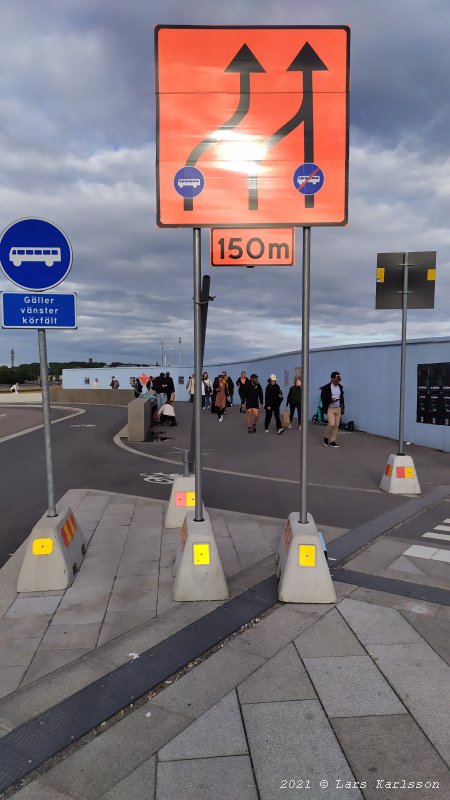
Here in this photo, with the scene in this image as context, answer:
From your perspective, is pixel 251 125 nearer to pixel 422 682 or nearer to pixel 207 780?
pixel 422 682

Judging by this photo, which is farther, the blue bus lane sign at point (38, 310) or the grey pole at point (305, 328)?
the blue bus lane sign at point (38, 310)

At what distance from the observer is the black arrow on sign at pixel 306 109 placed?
3.96m

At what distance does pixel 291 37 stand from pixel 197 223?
1548 mm

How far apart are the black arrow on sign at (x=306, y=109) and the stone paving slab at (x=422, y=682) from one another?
129 inches

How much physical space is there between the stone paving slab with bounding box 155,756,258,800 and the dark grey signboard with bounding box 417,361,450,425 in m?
10.8

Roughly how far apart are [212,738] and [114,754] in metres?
0.48

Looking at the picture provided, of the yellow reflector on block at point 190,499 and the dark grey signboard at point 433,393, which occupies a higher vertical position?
the dark grey signboard at point 433,393

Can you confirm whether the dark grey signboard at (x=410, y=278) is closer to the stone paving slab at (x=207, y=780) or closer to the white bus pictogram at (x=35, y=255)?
the white bus pictogram at (x=35, y=255)

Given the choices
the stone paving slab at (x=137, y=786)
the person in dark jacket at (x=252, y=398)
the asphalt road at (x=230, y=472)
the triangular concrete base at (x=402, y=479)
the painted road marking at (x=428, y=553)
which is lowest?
the asphalt road at (x=230, y=472)

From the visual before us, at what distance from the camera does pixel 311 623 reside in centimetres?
378

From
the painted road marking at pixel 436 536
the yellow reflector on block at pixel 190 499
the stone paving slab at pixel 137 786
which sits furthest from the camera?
the yellow reflector on block at pixel 190 499

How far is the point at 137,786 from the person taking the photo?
231 cm

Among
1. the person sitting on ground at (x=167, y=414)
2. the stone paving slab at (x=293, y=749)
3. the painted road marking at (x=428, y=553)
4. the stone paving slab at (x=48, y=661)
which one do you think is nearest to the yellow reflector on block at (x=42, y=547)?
the stone paving slab at (x=48, y=661)

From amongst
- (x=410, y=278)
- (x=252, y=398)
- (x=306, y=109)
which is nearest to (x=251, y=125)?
(x=306, y=109)
